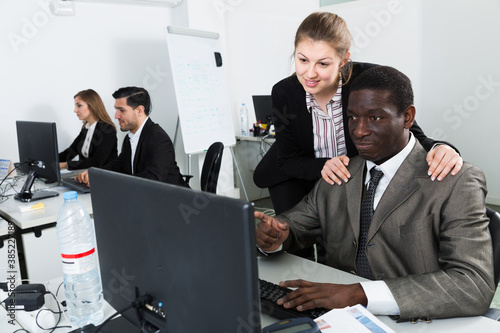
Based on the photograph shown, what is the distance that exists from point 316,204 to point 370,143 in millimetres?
345

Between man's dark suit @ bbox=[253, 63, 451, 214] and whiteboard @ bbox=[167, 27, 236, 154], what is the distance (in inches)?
77.3

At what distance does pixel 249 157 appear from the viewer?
475cm

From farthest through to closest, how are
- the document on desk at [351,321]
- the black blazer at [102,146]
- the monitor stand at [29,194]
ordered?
1. the black blazer at [102,146]
2. the monitor stand at [29,194]
3. the document on desk at [351,321]

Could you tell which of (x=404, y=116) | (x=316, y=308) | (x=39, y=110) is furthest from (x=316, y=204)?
(x=39, y=110)

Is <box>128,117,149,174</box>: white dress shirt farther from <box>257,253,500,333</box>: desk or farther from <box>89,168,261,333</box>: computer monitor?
<box>89,168,261,333</box>: computer monitor

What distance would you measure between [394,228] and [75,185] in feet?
6.75

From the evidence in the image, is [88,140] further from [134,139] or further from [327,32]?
[327,32]

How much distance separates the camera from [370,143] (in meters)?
1.28

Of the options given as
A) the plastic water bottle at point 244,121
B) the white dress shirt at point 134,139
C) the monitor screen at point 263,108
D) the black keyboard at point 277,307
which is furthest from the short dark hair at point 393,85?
the plastic water bottle at point 244,121

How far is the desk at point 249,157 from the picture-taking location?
4.46 meters

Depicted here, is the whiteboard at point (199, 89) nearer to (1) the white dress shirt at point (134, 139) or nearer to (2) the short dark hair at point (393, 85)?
(1) the white dress shirt at point (134, 139)

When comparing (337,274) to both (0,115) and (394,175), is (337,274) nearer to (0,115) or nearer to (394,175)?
(394,175)

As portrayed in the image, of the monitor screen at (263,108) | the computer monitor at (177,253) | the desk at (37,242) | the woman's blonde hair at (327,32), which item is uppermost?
the woman's blonde hair at (327,32)

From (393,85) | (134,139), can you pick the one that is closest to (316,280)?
(393,85)
